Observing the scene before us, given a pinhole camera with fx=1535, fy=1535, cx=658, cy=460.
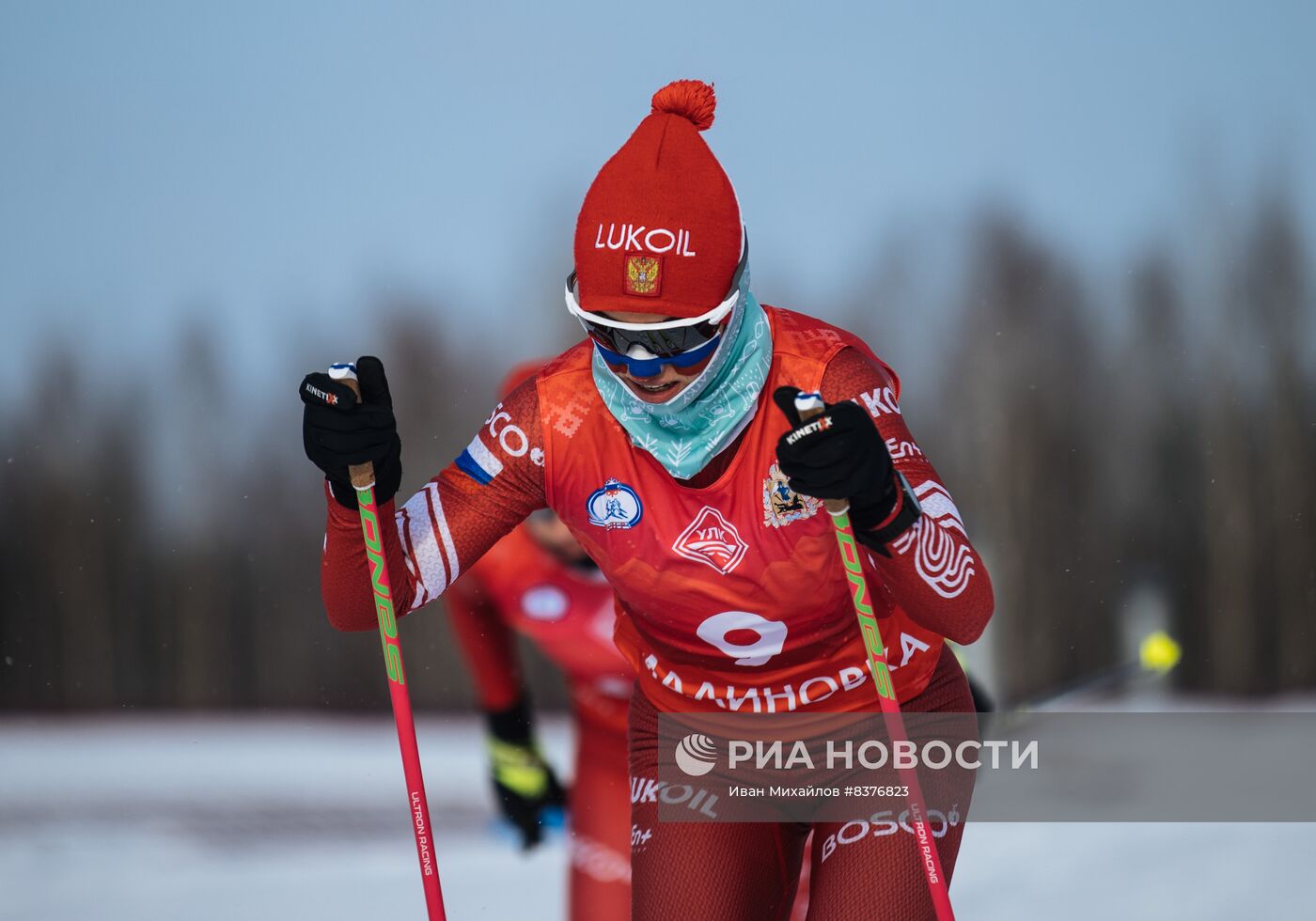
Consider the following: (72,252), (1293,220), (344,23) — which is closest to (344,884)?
(72,252)

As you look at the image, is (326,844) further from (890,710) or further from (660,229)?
(660,229)

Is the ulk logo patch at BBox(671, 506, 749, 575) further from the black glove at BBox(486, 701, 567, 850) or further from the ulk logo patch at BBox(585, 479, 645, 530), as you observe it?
the black glove at BBox(486, 701, 567, 850)

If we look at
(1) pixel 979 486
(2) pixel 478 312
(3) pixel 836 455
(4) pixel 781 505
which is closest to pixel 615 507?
(4) pixel 781 505

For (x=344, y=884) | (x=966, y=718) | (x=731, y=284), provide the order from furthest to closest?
1. (x=344, y=884)
2. (x=966, y=718)
3. (x=731, y=284)

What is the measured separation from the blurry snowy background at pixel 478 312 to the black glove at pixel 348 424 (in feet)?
8.98

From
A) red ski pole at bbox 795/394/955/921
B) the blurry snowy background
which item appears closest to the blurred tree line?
the blurry snowy background

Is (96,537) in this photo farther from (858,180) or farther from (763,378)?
(763,378)

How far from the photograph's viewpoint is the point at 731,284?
1.94m

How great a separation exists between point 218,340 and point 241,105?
2.60 feet

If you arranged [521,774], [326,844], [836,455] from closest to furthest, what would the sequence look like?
[836,455] → [521,774] → [326,844]

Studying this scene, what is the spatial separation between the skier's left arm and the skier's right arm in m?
0.42

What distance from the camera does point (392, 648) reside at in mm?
2051

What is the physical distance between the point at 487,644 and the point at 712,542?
205 centimetres

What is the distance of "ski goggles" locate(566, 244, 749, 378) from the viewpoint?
1860 millimetres
